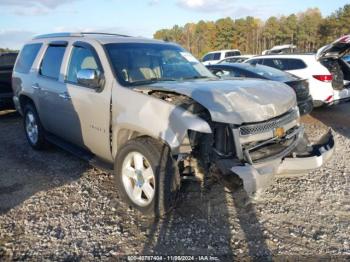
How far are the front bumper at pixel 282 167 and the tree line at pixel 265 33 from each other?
5360 centimetres

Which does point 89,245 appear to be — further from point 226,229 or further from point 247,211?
point 247,211

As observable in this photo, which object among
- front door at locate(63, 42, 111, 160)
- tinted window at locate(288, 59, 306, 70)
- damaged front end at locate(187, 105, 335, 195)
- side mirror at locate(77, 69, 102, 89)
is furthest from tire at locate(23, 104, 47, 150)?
tinted window at locate(288, 59, 306, 70)

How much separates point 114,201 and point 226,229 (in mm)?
1401

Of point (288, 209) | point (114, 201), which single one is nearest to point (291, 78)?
point (288, 209)

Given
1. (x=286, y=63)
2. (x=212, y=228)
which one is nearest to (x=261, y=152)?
(x=212, y=228)

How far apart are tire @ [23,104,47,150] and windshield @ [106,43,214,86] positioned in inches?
87.2

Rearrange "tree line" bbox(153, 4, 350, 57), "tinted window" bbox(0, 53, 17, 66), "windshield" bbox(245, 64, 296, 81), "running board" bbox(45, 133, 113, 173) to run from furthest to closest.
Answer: "tree line" bbox(153, 4, 350, 57), "tinted window" bbox(0, 53, 17, 66), "windshield" bbox(245, 64, 296, 81), "running board" bbox(45, 133, 113, 173)

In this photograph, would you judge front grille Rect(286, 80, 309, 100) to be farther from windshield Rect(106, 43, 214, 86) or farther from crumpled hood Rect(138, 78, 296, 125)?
crumpled hood Rect(138, 78, 296, 125)

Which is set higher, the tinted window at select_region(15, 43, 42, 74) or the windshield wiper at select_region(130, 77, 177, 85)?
the tinted window at select_region(15, 43, 42, 74)

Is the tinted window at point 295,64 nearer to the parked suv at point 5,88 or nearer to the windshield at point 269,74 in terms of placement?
the windshield at point 269,74

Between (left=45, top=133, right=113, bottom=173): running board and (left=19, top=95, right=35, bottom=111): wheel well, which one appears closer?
(left=45, top=133, right=113, bottom=173): running board

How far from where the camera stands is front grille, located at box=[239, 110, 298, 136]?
3.87m

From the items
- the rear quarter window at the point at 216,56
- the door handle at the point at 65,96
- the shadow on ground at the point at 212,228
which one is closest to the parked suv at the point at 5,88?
the door handle at the point at 65,96

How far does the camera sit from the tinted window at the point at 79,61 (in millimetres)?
4906
